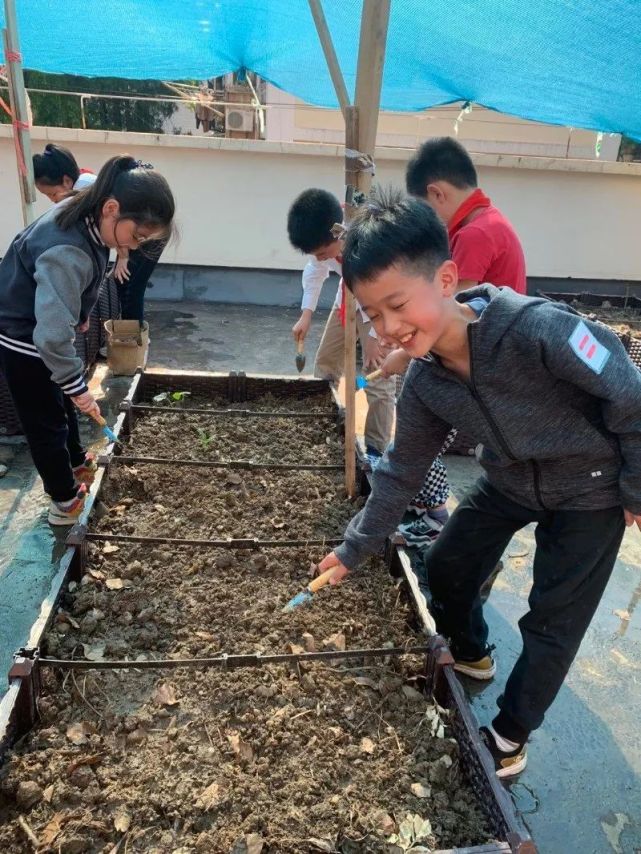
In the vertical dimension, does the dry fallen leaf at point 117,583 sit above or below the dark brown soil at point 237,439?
above

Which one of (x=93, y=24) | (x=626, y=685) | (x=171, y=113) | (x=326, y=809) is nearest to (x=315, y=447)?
(x=626, y=685)

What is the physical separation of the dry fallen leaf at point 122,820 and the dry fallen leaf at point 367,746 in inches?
23.4

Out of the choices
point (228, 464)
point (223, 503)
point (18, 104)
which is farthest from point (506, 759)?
point (18, 104)

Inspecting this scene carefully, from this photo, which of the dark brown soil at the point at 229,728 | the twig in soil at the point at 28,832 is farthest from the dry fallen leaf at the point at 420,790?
the twig in soil at the point at 28,832

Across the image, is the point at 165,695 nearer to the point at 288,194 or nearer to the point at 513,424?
the point at 513,424

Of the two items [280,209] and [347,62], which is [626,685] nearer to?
[347,62]

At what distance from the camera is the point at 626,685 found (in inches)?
92.0

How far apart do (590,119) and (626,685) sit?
4042 mm

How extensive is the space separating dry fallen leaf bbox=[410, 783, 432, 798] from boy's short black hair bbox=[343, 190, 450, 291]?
122cm

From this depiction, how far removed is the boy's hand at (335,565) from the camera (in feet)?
5.89

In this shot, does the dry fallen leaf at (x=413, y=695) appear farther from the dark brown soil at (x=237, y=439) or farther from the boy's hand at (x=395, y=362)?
the dark brown soil at (x=237, y=439)

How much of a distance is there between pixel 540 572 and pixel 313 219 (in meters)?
1.85

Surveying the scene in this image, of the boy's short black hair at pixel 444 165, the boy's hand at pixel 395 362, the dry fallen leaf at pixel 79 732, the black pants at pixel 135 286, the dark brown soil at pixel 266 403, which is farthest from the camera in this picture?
the black pants at pixel 135 286

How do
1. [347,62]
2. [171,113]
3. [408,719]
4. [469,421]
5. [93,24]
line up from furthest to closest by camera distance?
[171,113] → [347,62] → [93,24] → [408,719] → [469,421]
